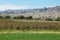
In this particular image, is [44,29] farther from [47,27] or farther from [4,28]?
[4,28]

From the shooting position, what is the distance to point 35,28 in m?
52.2

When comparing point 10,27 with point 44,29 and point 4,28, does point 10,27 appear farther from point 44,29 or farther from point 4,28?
point 44,29
